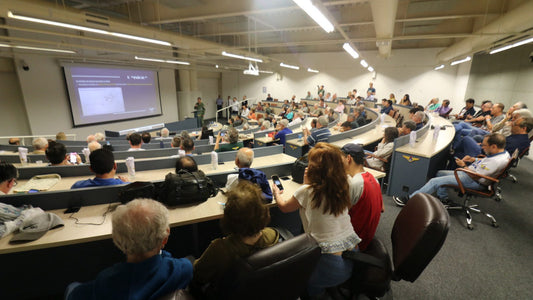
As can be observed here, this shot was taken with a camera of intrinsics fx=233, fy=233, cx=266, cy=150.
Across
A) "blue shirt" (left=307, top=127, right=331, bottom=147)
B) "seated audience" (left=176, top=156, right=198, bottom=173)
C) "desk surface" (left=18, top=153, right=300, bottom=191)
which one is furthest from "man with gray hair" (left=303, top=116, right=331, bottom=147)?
"seated audience" (left=176, top=156, right=198, bottom=173)

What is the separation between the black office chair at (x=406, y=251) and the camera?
1.38 meters

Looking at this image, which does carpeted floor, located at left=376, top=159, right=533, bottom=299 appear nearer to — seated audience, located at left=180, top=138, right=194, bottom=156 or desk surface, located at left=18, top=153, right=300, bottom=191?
desk surface, located at left=18, top=153, right=300, bottom=191

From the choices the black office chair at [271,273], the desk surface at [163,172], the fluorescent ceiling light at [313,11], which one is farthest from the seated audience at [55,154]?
the fluorescent ceiling light at [313,11]

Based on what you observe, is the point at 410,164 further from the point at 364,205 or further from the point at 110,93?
the point at 110,93

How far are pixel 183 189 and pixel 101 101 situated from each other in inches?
373

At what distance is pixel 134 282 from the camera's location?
1.03 m

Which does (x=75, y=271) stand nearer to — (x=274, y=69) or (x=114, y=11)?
(x=114, y=11)

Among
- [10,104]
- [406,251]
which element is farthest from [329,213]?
[10,104]

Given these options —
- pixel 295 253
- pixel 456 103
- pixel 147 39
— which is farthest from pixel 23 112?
pixel 456 103

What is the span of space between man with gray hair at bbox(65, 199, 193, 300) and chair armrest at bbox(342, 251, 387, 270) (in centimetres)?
102

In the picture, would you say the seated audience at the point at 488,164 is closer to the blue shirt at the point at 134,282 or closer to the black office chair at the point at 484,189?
the black office chair at the point at 484,189

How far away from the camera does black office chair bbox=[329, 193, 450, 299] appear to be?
1.38 meters

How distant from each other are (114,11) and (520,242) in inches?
415

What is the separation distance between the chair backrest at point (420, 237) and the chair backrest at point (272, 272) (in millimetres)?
686
